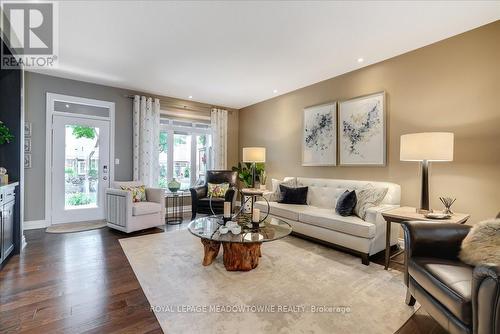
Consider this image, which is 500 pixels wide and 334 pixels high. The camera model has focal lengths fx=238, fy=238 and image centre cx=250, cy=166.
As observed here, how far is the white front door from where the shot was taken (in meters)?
4.25

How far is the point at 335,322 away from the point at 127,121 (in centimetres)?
491

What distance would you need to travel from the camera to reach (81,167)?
448 cm

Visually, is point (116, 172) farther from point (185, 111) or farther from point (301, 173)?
point (301, 173)

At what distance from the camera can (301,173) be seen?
4734 mm

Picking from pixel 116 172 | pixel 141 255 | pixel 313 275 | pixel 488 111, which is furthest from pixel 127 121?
pixel 488 111

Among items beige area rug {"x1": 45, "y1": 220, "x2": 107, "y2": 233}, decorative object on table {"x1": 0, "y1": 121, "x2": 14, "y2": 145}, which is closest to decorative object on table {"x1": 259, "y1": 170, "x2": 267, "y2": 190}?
beige area rug {"x1": 45, "y1": 220, "x2": 107, "y2": 233}

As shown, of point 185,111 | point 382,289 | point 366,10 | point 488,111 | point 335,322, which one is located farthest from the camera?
point 185,111

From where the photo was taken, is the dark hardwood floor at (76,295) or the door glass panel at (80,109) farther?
the door glass panel at (80,109)

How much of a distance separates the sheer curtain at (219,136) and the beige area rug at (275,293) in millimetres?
3202

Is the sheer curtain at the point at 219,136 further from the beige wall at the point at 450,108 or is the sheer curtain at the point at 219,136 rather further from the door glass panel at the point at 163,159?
the beige wall at the point at 450,108

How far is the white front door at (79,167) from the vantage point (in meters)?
4.25

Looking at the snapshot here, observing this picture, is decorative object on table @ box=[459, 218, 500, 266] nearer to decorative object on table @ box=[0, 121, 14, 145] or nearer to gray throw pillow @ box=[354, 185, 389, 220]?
gray throw pillow @ box=[354, 185, 389, 220]

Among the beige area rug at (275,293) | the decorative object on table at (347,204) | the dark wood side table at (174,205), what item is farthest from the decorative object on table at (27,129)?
the decorative object on table at (347,204)

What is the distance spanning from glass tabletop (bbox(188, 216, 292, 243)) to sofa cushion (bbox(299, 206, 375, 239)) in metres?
0.56
